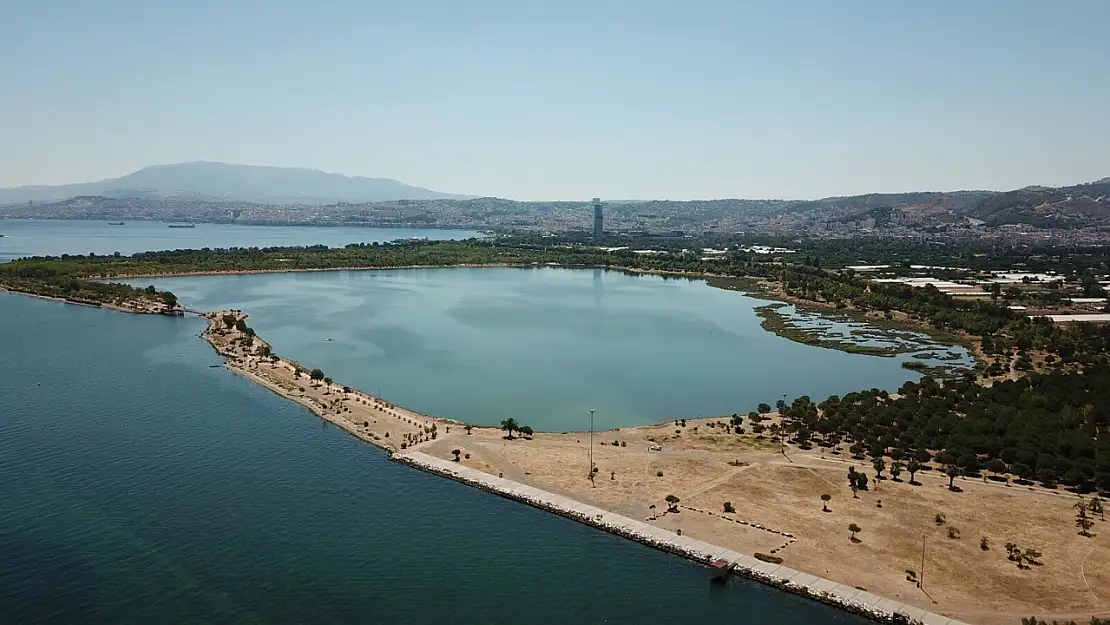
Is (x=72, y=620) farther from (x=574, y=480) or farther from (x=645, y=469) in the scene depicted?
(x=645, y=469)

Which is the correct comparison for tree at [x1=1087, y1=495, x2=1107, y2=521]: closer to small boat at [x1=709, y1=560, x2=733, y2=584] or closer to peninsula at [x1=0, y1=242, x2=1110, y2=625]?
peninsula at [x1=0, y1=242, x2=1110, y2=625]

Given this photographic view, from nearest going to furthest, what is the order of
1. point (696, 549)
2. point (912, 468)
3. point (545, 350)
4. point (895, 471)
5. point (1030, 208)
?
point (696, 549)
point (912, 468)
point (895, 471)
point (545, 350)
point (1030, 208)

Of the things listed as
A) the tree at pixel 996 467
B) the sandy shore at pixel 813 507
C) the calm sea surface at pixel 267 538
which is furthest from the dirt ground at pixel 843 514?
the calm sea surface at pixel 267 538

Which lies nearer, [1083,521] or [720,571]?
[720,571]

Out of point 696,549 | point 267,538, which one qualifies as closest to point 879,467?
point 696,549

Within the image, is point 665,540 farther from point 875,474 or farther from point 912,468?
point 912,468

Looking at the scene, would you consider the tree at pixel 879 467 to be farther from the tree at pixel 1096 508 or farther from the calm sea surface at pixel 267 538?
the calm sea surface at pixel 267 538

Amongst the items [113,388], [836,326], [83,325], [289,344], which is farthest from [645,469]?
[83,325]
